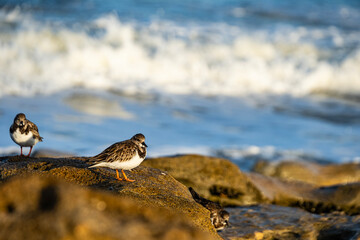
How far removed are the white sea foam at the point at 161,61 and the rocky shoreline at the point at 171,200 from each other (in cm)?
811

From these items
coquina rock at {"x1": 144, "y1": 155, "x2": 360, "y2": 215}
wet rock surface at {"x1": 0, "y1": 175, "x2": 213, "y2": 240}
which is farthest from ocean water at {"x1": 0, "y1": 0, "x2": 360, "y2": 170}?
wet rock surface at {"x1": 0, "y1": 175, "x2": 213, "y2": 240}

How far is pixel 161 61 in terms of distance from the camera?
19.2 meters

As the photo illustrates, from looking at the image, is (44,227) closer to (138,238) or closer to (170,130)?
(138,238)

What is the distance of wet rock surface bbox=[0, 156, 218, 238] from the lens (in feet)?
14.9

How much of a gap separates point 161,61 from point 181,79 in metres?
1.54

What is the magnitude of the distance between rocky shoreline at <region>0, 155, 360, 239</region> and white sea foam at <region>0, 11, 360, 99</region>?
8.11 metres

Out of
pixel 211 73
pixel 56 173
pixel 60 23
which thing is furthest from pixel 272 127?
pixel 60 23

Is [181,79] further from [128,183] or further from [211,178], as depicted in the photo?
[128,183]

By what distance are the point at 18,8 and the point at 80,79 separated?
7267mm

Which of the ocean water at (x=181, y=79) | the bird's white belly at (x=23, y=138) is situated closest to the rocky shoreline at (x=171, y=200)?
the bird's white belly at (x=23, y=138)

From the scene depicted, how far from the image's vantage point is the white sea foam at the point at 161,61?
55.0ft

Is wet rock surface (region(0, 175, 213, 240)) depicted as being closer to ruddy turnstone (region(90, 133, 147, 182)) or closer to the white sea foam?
ruddy turnstone (region(90, 133, 147, 182))

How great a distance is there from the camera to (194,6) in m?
27.9

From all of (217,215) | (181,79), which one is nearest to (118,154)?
(217,215)
